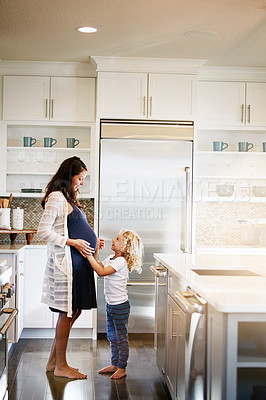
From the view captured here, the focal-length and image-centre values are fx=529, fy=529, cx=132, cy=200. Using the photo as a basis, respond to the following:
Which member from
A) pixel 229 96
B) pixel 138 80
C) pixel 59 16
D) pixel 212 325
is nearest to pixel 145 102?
pixel 138 80

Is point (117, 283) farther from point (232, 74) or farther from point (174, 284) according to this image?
point (232, 74)

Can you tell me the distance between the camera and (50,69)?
195 inches

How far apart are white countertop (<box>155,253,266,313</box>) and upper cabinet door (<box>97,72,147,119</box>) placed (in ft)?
5.42

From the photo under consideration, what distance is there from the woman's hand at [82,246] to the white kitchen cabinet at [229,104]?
6.74 feet

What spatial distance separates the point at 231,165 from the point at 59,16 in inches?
95.3

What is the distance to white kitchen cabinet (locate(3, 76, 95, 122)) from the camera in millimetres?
4910

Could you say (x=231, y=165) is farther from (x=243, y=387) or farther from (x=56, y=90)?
(x=243, y=387)

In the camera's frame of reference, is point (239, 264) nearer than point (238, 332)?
No

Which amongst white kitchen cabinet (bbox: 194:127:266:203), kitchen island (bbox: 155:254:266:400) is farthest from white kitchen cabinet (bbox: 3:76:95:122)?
kitchen island (bbox: 155:254:266:400)

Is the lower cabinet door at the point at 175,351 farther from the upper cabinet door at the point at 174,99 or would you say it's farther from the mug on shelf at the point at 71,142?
the mug on shelf at the point at 71,142

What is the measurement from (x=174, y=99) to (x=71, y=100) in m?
0.96

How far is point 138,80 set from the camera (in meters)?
4.78

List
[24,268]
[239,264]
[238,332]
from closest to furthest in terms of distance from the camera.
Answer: [238,332] → [239,264] → [24,268]

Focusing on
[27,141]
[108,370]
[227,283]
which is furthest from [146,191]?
[227,283]
